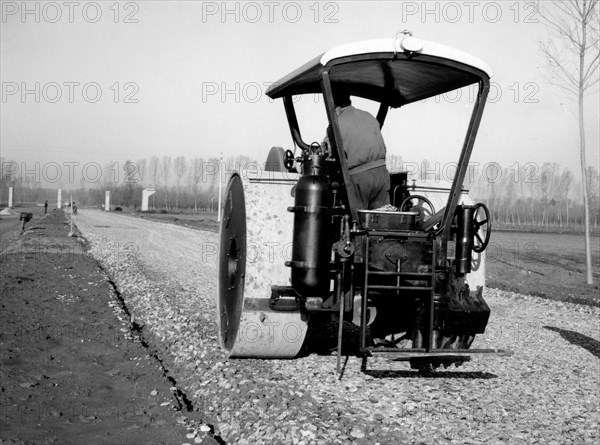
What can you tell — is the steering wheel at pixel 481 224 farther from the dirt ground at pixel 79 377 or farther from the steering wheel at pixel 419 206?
the dirt ground at pixel 79 377

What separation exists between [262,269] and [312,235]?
2.37ft

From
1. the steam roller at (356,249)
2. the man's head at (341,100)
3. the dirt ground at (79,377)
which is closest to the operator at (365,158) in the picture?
the steam roller at (356,249)

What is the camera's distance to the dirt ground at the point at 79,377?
4664 millimetres

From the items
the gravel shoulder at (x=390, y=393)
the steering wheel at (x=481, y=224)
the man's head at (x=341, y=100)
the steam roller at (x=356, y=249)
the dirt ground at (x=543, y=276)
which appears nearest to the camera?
the gravel shoulder at (x=390, y=393)

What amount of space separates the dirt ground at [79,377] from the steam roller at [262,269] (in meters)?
0.80

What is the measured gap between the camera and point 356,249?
467 cm

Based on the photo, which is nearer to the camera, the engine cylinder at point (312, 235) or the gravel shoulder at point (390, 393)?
the gravel shoulder at point (390, 393)

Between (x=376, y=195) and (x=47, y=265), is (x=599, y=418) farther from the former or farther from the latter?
(x=47, y=265)

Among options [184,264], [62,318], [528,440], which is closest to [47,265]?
[184,264]

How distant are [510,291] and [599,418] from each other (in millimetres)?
9050

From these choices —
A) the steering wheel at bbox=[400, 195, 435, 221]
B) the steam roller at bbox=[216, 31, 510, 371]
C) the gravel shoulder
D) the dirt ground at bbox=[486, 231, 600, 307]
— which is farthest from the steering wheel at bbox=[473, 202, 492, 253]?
the dirt ground at bbox=[486, 231, 600, 307]

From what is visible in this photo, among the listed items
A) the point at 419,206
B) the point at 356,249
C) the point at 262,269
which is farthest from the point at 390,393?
the point at 419,206

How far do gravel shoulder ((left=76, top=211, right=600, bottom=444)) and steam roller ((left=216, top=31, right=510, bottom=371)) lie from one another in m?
0.30

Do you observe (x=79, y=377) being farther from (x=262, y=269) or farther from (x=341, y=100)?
(x=341, y=100)
